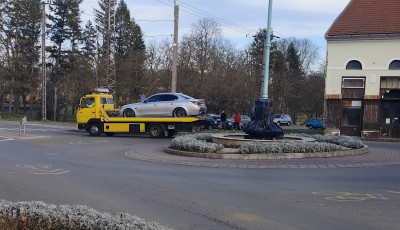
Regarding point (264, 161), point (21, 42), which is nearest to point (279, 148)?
point (264, 161)

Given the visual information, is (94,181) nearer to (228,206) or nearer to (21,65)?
(228,206)

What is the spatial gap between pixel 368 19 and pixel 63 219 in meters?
28.3

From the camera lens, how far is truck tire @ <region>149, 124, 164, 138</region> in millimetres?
23188

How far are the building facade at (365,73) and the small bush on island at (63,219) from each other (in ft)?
82.4

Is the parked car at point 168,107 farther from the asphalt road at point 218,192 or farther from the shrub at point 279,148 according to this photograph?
the asphalt road at point 218,192

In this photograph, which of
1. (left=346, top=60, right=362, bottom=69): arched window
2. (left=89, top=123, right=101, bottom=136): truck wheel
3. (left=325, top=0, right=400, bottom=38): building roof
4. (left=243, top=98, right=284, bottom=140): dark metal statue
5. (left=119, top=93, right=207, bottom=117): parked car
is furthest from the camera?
(left=346, top=60, right=362, bottom=69): arched window

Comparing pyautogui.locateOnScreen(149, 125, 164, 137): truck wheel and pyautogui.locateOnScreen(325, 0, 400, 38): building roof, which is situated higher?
pyautogui.locateOnScreen(325, 0, 400, 38): building roof

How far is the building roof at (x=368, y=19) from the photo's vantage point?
2719 cm

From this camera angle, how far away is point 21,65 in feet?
175

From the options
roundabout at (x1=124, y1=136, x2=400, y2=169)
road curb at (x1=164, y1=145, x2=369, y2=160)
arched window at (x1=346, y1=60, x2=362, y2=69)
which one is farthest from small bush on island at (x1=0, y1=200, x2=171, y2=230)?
arched window at (x1=346, y1=60, x2=362, y2=69)

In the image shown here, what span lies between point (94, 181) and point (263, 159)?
5958 millimetres

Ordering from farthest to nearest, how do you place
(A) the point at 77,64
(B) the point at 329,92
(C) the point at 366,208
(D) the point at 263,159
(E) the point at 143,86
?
(A) the point at 77,64, (E) the point at 143,86, (B) the point at 329,92, (D) the point at 263,159, (C) the point at 366,208

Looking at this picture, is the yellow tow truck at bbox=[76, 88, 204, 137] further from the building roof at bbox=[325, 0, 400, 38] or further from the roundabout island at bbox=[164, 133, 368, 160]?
the building roof at bbox=[325, 0, 400, 38]

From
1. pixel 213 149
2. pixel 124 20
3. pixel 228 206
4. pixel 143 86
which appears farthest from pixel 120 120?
pixel 124 20
